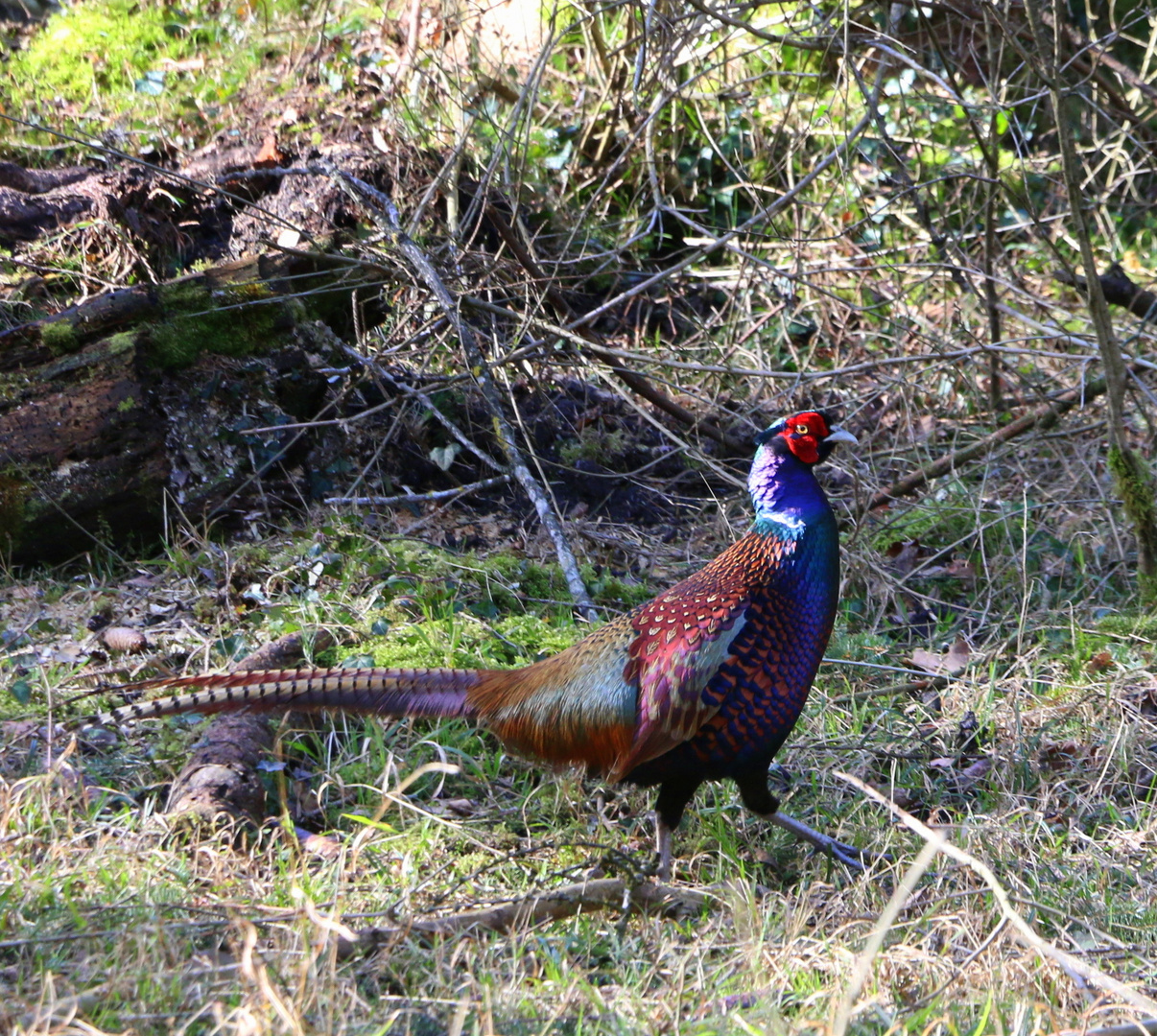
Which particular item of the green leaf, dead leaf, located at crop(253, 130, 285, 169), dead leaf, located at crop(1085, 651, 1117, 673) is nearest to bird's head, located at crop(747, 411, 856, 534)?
dead leaf, located at crop(1085, 651, 1117, 673)

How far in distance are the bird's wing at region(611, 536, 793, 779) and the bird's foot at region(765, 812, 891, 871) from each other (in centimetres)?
40

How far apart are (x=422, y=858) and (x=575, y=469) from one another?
7.10 feet

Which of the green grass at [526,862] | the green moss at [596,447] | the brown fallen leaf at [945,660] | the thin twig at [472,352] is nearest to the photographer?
the green grass at [526,862]

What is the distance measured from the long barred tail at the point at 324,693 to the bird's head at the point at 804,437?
93 centimetres

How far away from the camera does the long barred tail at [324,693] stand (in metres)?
2.38

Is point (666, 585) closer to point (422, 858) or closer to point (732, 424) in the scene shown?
point (732, 424)

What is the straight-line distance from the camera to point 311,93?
5367 mm

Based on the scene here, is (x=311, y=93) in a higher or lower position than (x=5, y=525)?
higher

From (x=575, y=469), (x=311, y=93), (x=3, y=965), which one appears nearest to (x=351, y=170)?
(x=311, y=93)

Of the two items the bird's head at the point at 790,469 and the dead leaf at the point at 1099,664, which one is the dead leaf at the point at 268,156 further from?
the dead leaf at the point at 1099,664

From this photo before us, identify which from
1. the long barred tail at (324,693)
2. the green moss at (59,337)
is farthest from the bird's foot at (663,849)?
the green moss at (59,337)

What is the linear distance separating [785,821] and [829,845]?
0.12 meters

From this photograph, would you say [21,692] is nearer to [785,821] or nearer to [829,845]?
[785,821]

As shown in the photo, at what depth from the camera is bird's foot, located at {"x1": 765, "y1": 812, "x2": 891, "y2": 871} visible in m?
2.59
